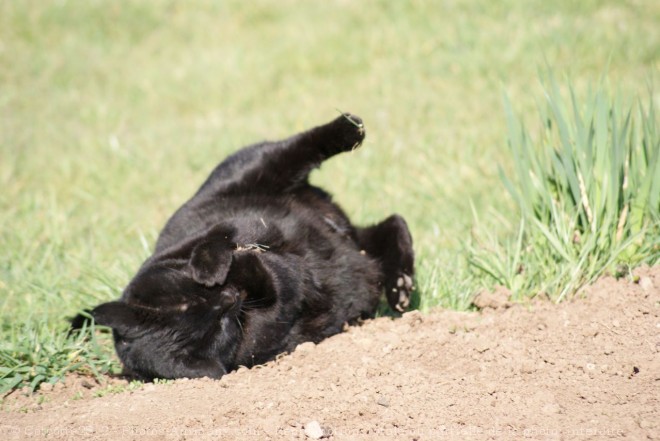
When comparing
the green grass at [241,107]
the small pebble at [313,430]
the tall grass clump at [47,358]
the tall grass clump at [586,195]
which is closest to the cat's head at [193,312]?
the tall grass clump at [47,358]

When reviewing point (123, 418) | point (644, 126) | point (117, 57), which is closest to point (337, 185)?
point (644, 126)

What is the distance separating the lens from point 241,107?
6.39 metres

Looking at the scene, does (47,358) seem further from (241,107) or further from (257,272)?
(241,107)

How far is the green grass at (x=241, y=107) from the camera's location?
4.00m

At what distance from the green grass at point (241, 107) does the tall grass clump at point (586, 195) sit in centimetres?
29

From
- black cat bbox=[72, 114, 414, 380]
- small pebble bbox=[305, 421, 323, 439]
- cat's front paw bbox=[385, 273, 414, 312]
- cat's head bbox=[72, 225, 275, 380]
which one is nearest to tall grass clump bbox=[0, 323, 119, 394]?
black cat bbox=[72, 114, 414, 380]

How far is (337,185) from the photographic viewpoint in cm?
504

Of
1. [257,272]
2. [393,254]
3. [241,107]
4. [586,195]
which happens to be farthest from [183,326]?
[241,107]

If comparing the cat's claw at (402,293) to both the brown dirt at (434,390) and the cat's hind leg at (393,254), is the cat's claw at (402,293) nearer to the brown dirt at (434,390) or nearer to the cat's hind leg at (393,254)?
the cat's hind leg at (393,254)

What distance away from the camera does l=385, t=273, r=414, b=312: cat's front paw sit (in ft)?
10.6

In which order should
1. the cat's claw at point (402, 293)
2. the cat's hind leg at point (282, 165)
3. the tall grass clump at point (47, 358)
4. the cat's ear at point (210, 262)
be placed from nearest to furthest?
1. the cat's ear at point (210, 262)
2. the tall grass clump at point (47, 358)
3. the cat's claw at point (402, 293)
4. the cat's hind leg at point (282, 165)

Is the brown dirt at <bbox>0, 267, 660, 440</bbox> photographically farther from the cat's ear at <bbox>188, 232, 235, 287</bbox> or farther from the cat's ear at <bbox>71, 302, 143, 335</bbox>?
the cat's ear at <bbox>188, 232, 235, 287</bbox>

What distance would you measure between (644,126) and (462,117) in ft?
8.21

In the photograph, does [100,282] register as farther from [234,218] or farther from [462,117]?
[462,117]
